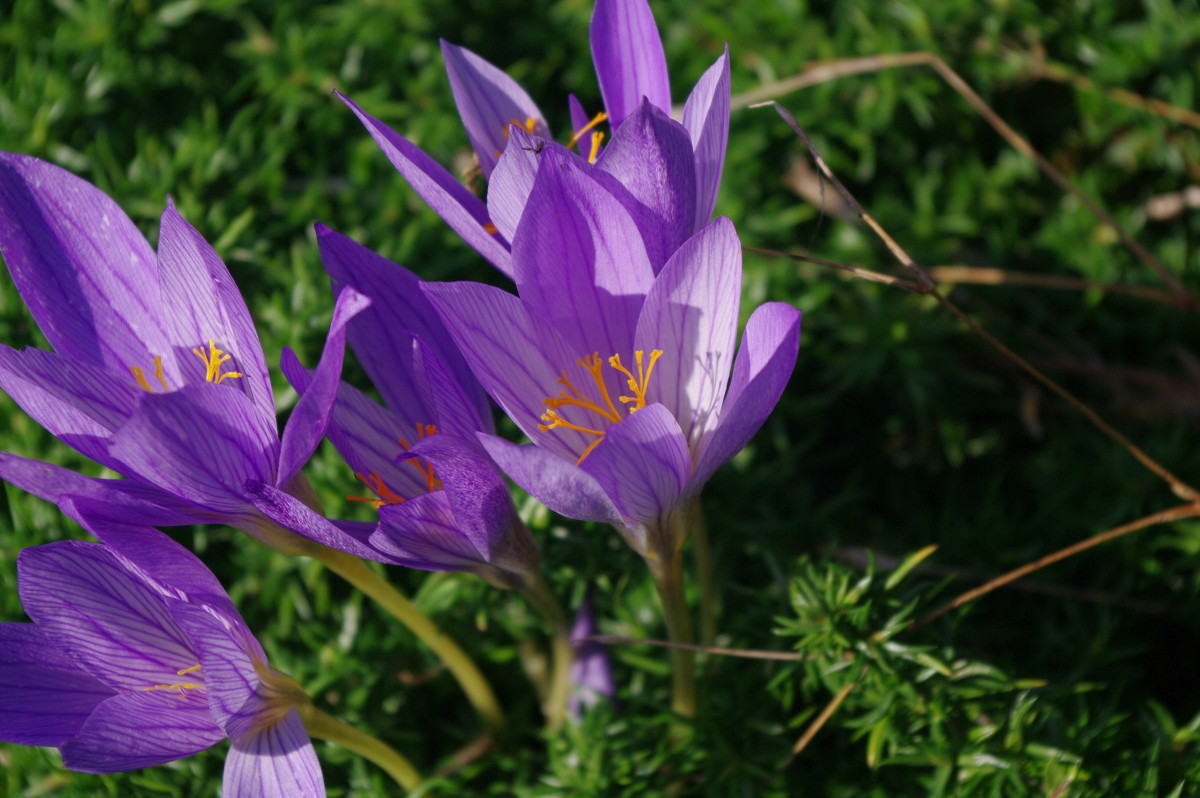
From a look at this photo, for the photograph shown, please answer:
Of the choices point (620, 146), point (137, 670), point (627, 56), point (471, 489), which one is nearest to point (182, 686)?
point (137, 670)

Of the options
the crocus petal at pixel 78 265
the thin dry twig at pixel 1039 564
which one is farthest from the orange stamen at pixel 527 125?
the thin dry twig at pixel 1039 564

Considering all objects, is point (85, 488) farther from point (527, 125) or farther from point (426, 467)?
point (527, 125)

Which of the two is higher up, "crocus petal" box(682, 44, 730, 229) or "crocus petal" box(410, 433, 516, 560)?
"crocus petal" box(682, 44, 730, 229)

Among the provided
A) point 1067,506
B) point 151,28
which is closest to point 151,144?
point 151,28

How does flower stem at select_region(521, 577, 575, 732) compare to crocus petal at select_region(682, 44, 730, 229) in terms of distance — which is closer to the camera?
crocus petal at select_region(682, 44, 730, 229)

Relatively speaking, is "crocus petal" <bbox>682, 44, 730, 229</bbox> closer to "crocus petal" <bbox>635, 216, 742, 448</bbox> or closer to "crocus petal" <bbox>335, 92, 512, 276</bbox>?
"crocus petal" <bbox>635, 216, 742, 448</bbox>

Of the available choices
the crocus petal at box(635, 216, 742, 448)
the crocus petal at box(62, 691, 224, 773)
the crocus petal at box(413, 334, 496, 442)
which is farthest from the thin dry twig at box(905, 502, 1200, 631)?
the crocus petal at box(62, 691, 224, 773)

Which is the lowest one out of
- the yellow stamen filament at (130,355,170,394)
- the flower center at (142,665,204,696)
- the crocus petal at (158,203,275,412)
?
the flower center at (142,665,204,696)
